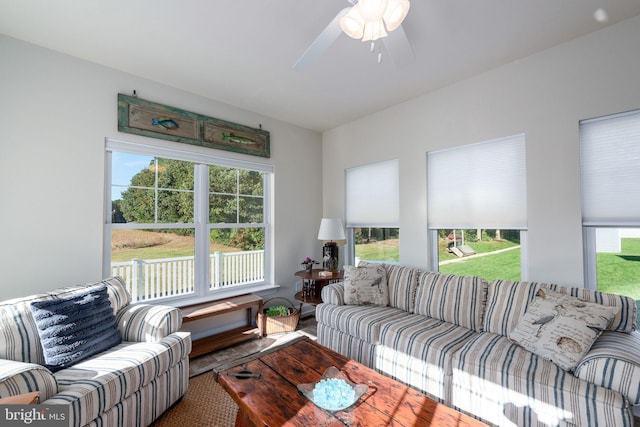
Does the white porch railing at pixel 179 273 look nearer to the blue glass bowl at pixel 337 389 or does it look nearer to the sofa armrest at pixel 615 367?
the blue glass bowl at pixel 337 389

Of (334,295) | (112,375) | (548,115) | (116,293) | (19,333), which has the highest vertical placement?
(548,115)

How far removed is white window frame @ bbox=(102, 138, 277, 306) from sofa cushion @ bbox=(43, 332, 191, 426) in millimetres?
1045

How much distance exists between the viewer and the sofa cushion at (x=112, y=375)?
1431 mm

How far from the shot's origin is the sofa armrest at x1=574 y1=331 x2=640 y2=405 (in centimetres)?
139

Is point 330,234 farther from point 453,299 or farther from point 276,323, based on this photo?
point 453,299

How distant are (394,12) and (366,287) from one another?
7.56 ft

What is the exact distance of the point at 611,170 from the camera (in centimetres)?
213

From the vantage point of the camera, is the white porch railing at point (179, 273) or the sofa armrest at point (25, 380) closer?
the sofa armrest at point (25, 380)

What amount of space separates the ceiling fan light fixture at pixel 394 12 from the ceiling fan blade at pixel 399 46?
0.17 metres

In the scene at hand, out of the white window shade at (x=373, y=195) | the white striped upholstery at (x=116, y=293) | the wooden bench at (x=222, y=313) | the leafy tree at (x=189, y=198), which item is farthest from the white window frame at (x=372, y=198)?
the white striped upholstery at (x=116, y=293)

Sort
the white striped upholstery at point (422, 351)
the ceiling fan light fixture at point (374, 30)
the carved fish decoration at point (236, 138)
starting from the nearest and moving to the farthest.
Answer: the ceiling fan light fixture at point (374, 30)
the white striped upholstery at point (422, 351)
the carved fish decoration at point (236, 138)

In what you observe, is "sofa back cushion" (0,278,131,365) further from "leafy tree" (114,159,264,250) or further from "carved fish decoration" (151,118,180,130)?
"carved fish decoration" (151,118,180,130)

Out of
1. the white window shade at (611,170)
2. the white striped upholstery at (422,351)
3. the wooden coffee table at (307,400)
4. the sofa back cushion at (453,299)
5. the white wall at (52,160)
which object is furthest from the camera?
the sofa back cushion at (453,299)

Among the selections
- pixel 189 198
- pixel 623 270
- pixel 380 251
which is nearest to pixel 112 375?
pixel 189 198
